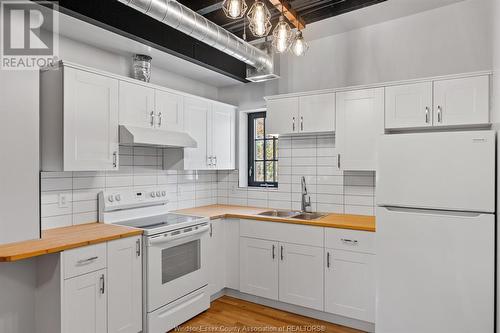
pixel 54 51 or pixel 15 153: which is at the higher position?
pixel 54 51

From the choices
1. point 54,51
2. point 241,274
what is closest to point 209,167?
point 241,274

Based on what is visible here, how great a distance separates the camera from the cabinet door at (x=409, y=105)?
9.29 feet

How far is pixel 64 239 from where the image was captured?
2.30 m

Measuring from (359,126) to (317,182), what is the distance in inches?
33.2

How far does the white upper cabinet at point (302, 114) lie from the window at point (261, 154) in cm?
58

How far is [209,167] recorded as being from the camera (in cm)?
385

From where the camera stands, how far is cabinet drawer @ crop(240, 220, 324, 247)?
308cm

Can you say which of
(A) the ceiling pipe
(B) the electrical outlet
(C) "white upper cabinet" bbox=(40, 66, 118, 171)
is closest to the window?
(A) the ceiling pipe

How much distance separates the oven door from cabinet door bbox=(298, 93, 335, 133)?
1.53 metres

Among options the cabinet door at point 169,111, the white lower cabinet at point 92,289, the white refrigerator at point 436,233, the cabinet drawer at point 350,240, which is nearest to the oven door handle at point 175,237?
the white lower cabinet at point 92,289

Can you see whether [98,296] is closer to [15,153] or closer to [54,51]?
[15,153]

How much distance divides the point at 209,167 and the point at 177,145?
28.4 inches

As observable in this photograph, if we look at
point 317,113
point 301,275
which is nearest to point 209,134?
point 317,113

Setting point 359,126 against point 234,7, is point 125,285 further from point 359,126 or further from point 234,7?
point 359,126
